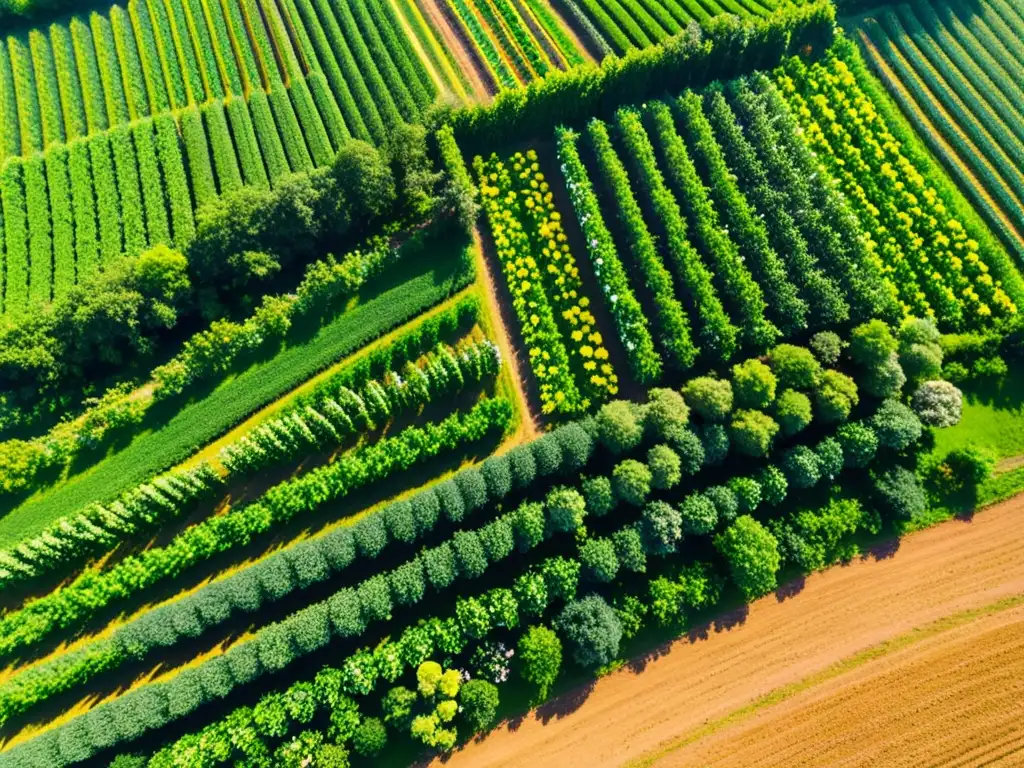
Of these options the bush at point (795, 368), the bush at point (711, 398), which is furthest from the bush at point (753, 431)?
the bush at point (795, 368)

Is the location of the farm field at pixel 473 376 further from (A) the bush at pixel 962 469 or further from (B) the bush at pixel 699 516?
(B) the bush at pixel 699 516

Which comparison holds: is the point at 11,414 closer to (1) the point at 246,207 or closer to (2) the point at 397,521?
(1) the point at 246,207

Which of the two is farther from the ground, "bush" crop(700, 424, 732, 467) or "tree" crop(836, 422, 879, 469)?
"bush" crop(700, 424, 732, 467)

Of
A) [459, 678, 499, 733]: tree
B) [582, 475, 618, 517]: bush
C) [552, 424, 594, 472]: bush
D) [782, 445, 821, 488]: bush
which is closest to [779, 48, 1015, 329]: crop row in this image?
[782, 445, 821, 488]: bush

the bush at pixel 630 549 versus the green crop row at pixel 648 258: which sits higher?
the green crop row at pixel 648 258

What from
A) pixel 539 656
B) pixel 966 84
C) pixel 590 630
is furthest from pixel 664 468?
pixel 966 84

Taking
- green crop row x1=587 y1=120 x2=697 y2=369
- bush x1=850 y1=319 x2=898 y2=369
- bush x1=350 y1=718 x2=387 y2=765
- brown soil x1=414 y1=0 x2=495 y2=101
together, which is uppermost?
brown soil x1=414 y1=0 x2=495 y2=101

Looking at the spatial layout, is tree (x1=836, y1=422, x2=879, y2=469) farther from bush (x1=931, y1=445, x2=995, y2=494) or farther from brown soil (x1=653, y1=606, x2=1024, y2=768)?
brown soil (x1=653, y1=606, x2=1024, y2=768)
